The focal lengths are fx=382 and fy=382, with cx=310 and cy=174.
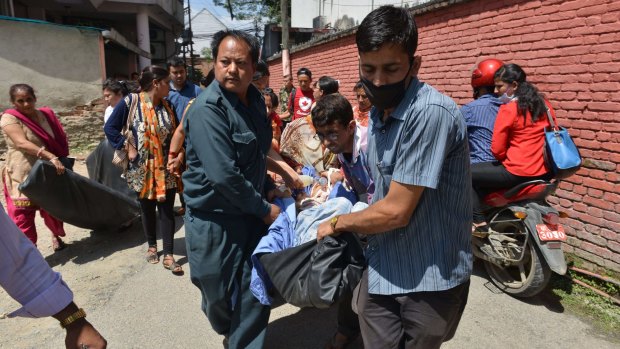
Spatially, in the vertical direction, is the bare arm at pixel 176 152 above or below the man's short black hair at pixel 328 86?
below

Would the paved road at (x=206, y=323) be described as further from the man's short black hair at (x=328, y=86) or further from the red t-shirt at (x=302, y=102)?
the red t-shirt at (x=302, y=102)

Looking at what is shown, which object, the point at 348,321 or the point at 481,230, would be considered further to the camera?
the point at 481,230

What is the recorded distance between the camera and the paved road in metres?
2.68

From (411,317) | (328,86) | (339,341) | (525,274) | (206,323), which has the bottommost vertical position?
(206,323)

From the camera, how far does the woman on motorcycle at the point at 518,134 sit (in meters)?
3.01

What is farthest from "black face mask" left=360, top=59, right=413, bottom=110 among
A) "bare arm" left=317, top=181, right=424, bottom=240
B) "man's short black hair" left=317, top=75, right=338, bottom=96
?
"man's short black hair" left=317, top=75, right=338, bottom=96

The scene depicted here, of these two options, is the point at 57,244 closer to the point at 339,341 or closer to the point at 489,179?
the point at 339,341

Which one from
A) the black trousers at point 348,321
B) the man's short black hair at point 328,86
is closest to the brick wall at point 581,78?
the man's short black hair at point 328,86

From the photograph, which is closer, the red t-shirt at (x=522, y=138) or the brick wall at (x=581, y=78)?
the red t-shirt at (x=522, y=138)

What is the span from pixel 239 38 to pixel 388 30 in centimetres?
104

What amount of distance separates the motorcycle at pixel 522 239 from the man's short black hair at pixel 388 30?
2.24 meters

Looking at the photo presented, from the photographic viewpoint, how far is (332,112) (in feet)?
7.38

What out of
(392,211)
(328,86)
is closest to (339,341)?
(392,211)

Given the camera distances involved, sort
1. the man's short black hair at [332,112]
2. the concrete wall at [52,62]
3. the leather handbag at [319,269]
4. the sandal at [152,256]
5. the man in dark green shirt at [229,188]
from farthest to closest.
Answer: the concrete wall at [52,62] < the sandal at [152,256] < the man's short black hair at [332,112] < the man in dark green shirt at [229,188] < the leather handbag at [319,269]
